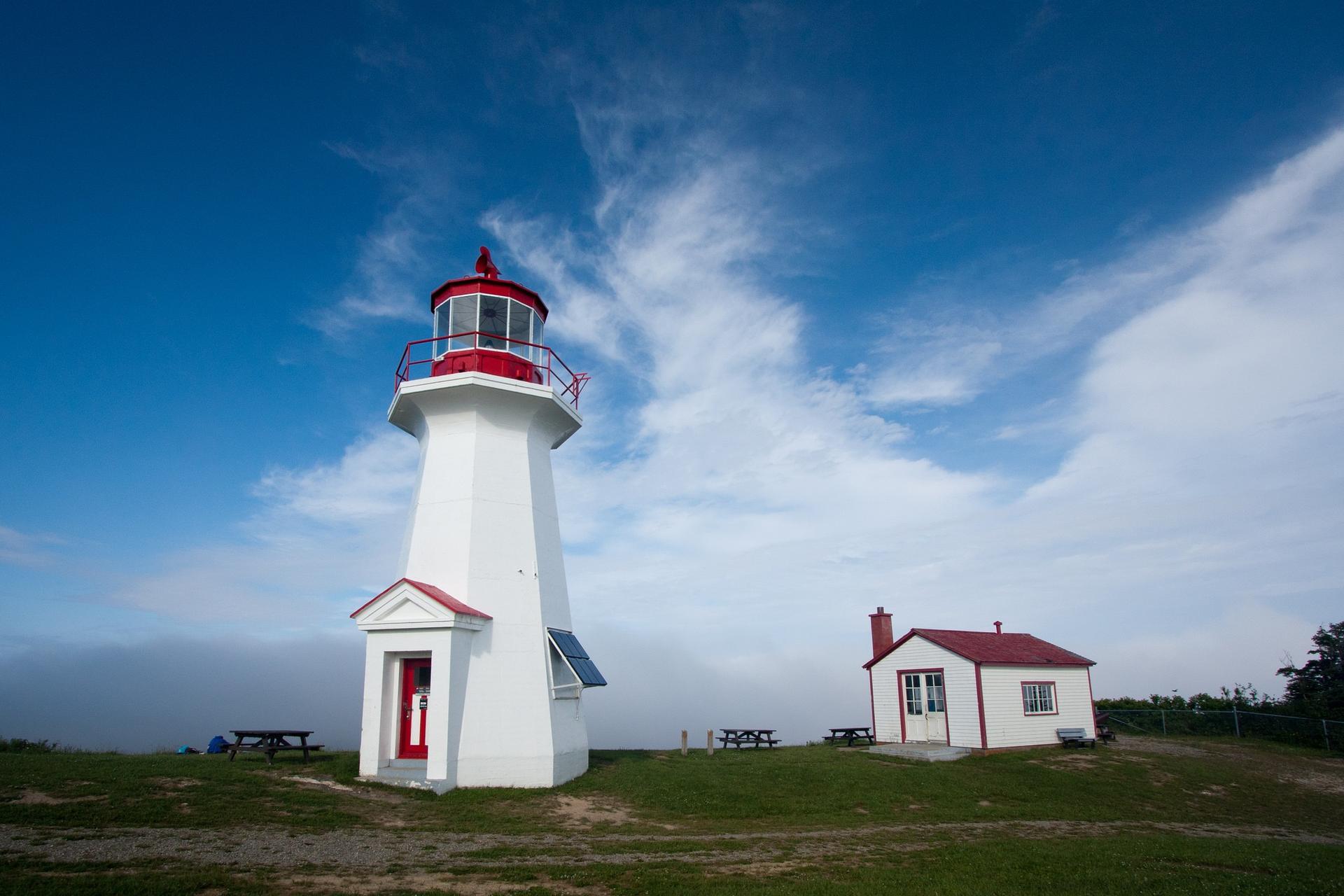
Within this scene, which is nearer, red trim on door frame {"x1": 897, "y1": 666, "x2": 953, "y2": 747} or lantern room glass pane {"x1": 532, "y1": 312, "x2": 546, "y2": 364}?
lantern room glass pane {"x1": 532, "y1": 312, "x2": 546, "y2": 364}

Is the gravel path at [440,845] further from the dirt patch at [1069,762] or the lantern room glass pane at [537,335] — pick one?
the lantern room glass pane at [537,335]

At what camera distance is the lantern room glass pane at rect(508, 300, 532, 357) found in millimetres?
19344

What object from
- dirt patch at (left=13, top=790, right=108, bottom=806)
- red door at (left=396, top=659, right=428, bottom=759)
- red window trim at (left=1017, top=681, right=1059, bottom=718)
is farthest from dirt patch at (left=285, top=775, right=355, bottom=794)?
red window trim at (left=1017, top=681, right=1059, bottom=718)

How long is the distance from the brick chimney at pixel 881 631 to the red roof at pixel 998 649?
46cm

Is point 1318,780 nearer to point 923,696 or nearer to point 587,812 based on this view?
point 923,696

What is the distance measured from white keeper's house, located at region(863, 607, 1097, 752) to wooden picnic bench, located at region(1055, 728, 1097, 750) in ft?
0.69

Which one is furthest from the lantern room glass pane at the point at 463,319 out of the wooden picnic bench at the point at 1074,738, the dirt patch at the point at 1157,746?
the dirt patch at the point at 1157,746

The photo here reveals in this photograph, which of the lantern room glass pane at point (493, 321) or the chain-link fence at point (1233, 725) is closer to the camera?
the lantern room glass pane at point (493, 321)

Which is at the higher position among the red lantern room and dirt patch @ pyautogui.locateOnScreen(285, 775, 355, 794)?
the red lantern room

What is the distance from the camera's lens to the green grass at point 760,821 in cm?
1005

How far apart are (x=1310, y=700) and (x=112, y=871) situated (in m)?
39.9

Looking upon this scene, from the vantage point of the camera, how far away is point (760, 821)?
14.9 metres

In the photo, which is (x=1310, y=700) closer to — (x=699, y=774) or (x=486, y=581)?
(x=699, y=774)

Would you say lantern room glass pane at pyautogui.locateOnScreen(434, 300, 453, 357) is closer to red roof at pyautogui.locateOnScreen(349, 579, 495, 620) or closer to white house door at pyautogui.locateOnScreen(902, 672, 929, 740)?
red roof at pyautogui.locateOnScreen(349, 579, 495, 620)
